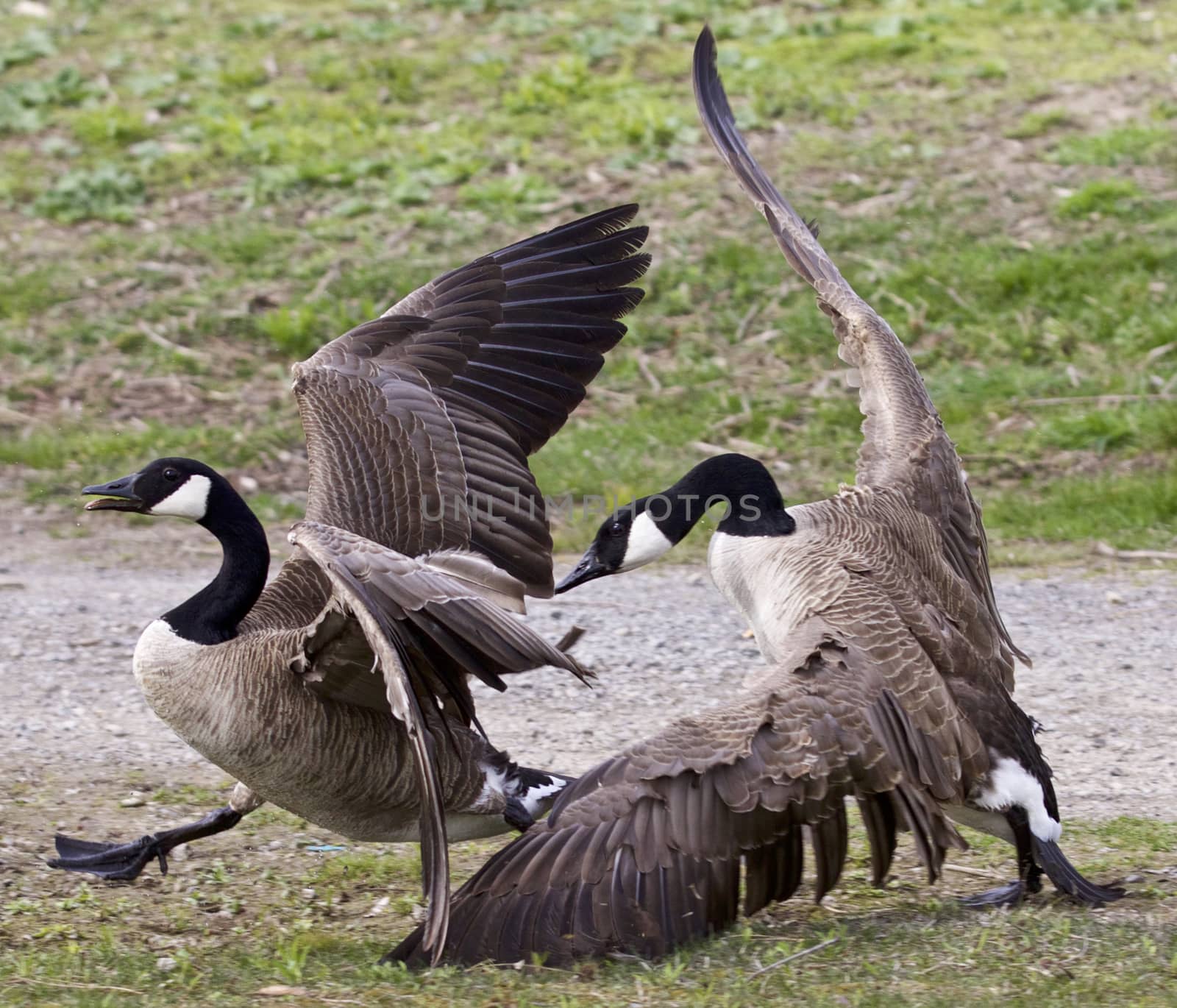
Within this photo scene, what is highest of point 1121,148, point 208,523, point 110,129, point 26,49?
point 26,49

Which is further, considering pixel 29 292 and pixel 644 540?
pixel 29 292

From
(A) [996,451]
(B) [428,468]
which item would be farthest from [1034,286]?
(B) [428,468]

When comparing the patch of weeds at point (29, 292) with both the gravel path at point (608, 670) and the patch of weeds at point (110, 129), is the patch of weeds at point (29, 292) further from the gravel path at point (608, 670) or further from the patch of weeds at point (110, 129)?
the gravel path at point (608, 670)

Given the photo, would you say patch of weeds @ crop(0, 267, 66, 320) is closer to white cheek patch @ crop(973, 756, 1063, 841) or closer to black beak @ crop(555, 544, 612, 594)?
black beak @ crop(555, 544, 612, 594)

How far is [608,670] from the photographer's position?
23.9ft

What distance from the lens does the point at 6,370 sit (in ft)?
35.7

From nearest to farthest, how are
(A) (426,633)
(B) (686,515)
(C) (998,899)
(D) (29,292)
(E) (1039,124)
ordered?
(A) (426,633), (C) (998,899), (B) (686,515), (D) (29,292), (E) (1039,124)

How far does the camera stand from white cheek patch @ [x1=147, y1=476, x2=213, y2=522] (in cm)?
521

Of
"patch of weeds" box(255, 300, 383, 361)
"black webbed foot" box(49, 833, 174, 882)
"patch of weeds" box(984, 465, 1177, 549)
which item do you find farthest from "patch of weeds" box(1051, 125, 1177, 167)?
"black webbed foot" box(49, 833, 174, 882)

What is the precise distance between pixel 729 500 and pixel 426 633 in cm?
170

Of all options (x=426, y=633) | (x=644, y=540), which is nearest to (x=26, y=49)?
(x=644, y=540)

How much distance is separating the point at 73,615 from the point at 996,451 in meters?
5.49

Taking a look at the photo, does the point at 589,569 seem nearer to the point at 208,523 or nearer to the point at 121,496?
the point at 208,523

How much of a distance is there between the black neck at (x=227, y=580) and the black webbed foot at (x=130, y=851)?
2.33ft
